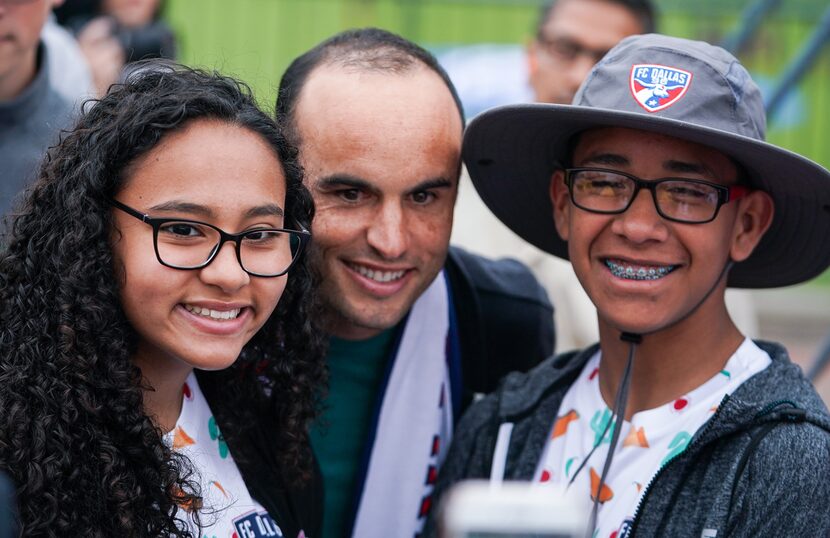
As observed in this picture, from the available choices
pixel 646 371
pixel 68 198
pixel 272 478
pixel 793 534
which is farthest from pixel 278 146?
pixel 793 534

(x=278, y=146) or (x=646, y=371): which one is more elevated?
(x=278, y=146)

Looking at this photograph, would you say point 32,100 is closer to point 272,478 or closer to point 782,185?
point 272,478

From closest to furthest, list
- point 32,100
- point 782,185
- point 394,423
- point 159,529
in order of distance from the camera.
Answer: point 159,529
point 782,185
point 394,423
point 32,100

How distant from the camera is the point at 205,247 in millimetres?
2363

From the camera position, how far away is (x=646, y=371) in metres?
2.89

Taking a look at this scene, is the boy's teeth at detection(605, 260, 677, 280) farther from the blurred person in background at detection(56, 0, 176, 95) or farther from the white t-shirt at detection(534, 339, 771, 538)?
the blurred person in background at detection(56, 0, 176, 95)

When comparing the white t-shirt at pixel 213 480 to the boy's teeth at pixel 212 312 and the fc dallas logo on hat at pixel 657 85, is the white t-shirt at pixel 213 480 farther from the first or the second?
the fc dallas logo on hat at pixel 657 85

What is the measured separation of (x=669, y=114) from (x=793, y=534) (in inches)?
38.0

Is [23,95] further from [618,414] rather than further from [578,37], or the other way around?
[578,37]

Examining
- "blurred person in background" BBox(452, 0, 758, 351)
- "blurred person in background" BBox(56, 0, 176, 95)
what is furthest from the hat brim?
"blurred person in background" BBox(56, 0, 176, 95)

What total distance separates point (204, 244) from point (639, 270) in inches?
40.9

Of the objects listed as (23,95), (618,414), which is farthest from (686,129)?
(23,95)

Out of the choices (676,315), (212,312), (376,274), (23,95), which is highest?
(23,95)

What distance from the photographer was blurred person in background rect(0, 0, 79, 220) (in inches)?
138
